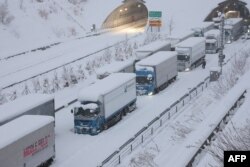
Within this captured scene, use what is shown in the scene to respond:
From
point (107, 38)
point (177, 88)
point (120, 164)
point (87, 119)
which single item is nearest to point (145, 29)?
point (107, 38)

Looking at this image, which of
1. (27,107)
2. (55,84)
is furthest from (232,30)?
(27,107)

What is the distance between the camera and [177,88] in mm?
40938

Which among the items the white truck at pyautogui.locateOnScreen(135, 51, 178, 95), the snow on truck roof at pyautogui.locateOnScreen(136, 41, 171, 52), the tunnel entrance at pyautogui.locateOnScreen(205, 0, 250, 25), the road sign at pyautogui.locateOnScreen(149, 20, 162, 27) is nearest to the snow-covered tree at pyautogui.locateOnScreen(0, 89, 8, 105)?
the white truck at pyautogui.locateOnScreen(135, 51, 178, 95)

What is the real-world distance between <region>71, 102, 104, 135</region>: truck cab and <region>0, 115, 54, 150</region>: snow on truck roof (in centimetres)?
479

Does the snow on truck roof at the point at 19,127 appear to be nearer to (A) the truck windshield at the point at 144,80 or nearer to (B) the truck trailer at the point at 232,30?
(A) the truck windshield at the point at 144,80

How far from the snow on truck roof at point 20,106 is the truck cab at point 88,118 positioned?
197 cm

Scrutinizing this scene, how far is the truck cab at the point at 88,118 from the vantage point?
29.2 meters

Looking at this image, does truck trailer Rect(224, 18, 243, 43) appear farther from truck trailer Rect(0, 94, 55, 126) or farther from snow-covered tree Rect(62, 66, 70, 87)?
truck trailer Rect(0, 94, 55, 126)

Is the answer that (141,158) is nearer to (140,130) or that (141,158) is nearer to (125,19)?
(140,130)

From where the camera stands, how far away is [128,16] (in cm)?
8412

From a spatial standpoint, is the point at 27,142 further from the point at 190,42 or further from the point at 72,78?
the point at 190,42

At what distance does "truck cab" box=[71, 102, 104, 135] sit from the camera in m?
29.2

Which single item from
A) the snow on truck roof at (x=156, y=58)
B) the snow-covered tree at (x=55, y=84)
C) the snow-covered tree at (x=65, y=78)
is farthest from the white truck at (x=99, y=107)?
the snow-covered tree at (x=65, y=78)

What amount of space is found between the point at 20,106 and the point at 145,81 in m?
13.7
